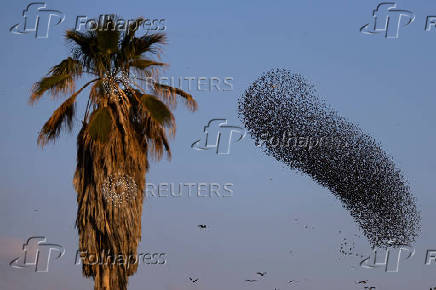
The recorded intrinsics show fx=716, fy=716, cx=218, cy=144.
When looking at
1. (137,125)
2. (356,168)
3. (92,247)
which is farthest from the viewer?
(356,168)

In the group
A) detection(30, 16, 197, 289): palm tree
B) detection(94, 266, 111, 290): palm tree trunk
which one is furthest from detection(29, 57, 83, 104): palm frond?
detection(94, 266, 111, 290): palm tree trunk

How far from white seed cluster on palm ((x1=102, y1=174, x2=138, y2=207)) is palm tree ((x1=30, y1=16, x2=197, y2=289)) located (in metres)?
0.03

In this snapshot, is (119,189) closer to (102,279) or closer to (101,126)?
(101,126)

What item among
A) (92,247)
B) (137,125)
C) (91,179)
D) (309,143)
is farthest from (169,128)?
(309,143)

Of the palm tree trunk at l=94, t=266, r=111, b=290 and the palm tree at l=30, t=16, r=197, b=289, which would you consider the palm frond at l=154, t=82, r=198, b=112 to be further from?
the palm tree trunk at l=94, t=266, r=111, b=290

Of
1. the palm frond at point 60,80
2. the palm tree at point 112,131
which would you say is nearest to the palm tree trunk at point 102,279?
the palm tree at point 112,131

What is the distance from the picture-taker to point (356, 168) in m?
32.0

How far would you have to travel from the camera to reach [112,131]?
20859 millimetres

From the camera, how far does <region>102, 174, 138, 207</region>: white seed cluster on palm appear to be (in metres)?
20.6

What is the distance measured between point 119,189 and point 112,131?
1702 millimetres

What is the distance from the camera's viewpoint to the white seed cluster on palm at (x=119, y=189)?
67.6 feet

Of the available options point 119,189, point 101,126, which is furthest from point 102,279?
point 101,126

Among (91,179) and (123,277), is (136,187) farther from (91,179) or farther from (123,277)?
(123,277)

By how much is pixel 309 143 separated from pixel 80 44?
45.1 ft
